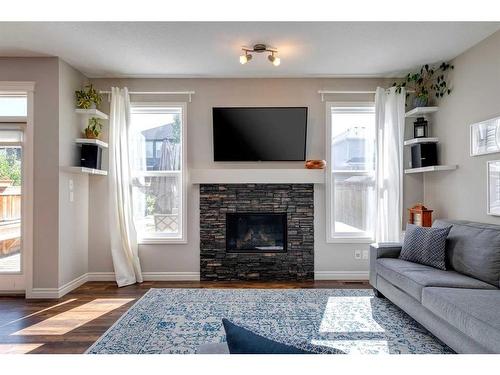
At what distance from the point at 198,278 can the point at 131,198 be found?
1324 mm

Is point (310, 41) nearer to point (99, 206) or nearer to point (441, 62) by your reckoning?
point (441, 62)

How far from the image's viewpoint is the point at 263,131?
4.40 m

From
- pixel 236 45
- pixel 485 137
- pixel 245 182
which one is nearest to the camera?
pixel 485 137

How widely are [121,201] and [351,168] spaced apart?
2974 mm

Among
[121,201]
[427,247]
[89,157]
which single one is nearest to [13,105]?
[89,157]

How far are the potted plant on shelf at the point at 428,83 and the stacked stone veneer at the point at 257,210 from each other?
1689 mm

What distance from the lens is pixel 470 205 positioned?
3.53 metres

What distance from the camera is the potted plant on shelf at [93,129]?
4117 millimetres

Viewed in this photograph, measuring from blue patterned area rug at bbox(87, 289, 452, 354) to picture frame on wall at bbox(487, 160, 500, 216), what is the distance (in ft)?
4.20

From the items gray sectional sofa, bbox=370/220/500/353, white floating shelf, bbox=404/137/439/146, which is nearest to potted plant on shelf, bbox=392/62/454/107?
white floating shelf, bbox=404/137/439/146

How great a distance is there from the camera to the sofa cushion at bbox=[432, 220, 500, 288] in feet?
8.68

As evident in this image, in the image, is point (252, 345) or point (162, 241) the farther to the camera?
point (162, 241)

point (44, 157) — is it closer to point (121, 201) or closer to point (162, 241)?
point (121, 201)
